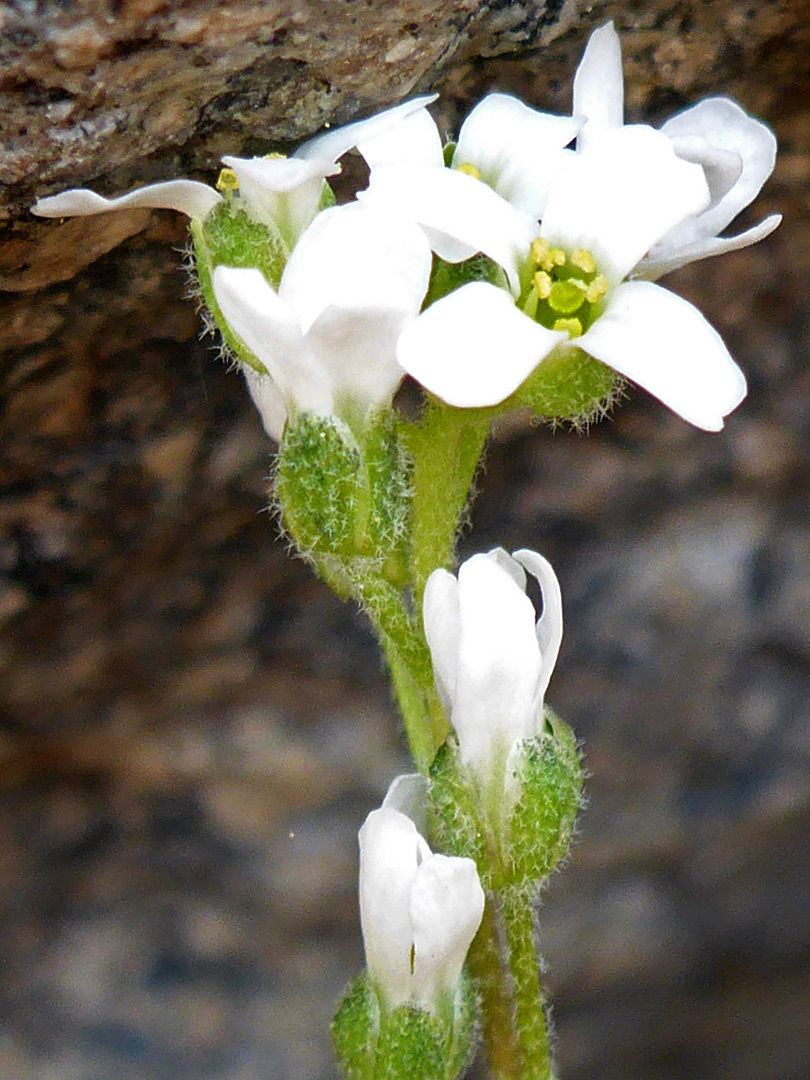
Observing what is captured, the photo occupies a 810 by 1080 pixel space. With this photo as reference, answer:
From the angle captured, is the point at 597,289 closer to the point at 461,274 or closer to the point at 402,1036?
the point at 461,274

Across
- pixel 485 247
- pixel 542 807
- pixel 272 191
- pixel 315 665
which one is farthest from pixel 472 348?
pixel 315 665

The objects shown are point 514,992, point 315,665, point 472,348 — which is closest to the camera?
point 472,348

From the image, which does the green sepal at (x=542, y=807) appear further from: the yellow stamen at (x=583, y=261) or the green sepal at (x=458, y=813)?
the yellow stamen at (x=583, y=261)

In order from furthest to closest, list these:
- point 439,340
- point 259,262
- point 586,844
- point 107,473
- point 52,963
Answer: point 586,844 < point 52,963 < point 107,473 < point 259,262 < point 439,340

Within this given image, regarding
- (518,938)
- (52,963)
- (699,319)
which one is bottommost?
(52,963)

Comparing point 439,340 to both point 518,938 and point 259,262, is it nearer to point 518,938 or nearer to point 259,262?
point 259,262

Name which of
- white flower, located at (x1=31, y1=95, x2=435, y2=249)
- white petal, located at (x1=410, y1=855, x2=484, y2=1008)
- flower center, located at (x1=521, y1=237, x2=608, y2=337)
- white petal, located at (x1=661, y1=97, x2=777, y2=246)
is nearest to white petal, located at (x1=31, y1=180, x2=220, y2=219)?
white flower, located at (x1=31, y1=95, x2=435, y2=249)

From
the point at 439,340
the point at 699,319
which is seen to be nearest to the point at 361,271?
the point at 439,340

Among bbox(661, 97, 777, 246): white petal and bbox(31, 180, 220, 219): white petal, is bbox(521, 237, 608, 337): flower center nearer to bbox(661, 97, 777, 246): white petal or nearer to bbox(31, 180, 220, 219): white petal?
bbox(661, 97, 777, 246): white petal
